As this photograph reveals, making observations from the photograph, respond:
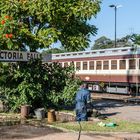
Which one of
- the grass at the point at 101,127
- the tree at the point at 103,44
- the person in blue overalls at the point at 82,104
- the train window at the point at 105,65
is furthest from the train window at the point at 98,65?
the tree at the point at 103,44

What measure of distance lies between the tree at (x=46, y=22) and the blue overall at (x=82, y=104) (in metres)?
3.42

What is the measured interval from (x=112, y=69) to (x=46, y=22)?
16.6 metres

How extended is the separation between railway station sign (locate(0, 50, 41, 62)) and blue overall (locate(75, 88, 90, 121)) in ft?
11.6

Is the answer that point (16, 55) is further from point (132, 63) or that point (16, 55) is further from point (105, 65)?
point (105, 65)

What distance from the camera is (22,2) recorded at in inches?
830

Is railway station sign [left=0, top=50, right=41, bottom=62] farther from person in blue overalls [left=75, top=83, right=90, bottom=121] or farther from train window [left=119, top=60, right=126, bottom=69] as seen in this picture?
train window [left=119, top=60, right=126, bottom=69]

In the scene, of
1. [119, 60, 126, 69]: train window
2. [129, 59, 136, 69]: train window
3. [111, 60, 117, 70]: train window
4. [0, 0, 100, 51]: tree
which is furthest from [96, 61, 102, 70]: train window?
Result: [0, 0, 100, 51]: tree

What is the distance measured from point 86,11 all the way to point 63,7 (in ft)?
3.37

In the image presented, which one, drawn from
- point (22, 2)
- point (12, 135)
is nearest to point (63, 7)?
point (22, 2)

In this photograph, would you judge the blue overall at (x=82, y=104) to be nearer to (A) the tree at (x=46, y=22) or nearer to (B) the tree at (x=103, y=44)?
(A) the tree at (x=46, y=22)

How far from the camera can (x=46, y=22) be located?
71.8ft

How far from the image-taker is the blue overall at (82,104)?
18156mm

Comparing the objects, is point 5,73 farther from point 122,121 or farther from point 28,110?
point 122,121

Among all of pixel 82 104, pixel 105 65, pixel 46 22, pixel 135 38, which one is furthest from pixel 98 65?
pixel 135 38
